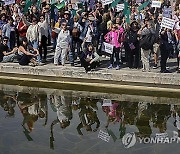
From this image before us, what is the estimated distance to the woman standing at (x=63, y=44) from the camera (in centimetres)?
1484

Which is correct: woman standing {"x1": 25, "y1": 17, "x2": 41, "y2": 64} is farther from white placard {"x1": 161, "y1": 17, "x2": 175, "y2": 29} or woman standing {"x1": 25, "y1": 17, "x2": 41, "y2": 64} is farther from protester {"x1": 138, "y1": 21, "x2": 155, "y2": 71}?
white placard {"x1": 161, "y1": 17, "x2": 175, "y2": 29}

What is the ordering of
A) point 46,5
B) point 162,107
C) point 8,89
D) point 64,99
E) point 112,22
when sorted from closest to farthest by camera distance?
point 162,107
point 64,99
point 8,89
point 112,22
point 46,5

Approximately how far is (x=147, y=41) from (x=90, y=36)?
6.28 ft

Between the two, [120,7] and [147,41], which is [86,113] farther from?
[120,7]

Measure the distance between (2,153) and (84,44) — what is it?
5.78 metres

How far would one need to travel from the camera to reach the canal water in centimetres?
1014

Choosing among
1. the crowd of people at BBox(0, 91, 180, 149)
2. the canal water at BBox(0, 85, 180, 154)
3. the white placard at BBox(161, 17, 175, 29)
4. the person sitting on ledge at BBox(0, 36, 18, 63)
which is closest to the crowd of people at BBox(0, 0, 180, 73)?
the person sitting on ledge at BBox(0, 36, 18, 63)

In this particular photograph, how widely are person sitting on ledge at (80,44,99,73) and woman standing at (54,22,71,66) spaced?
765mm

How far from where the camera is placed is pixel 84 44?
1470cm

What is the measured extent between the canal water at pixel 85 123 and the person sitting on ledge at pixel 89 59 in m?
1.20

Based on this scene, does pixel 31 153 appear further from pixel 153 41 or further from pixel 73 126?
pixel 153 41

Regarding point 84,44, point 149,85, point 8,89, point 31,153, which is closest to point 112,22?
point 84,44

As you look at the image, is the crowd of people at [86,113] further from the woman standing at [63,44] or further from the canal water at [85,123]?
the woman standing at [63,44]

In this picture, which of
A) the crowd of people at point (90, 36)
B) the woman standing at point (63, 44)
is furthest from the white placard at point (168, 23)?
the woman standing at point (63, 44)
